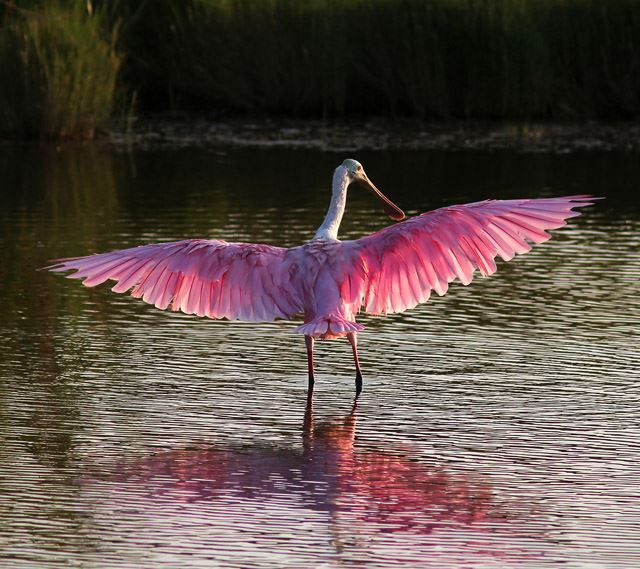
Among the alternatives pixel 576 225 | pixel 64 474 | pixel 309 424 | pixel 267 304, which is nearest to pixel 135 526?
pixel 64 474

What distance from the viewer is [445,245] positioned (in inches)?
357

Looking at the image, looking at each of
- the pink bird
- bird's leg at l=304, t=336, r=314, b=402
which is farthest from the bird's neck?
bird's leg at l=304, t=336, r=314, b=402

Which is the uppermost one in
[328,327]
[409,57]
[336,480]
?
[409,57]

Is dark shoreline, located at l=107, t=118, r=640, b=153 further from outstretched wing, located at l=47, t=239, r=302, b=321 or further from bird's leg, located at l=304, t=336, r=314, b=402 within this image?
bird's leg, located at l=304, t=336, r=314, b=402

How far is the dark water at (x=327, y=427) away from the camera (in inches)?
260

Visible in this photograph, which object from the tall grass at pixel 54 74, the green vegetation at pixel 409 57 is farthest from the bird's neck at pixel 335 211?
the green vegetation at pixel 409 57

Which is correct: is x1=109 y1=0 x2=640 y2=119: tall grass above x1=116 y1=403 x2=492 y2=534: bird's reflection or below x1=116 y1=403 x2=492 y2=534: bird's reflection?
above

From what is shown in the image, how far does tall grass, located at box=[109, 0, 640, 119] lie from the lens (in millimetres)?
24000

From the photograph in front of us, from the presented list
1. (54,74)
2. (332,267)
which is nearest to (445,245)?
(332,267)

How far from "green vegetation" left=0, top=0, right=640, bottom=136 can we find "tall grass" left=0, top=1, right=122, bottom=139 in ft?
3.17

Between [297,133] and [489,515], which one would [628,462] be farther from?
[297,133]

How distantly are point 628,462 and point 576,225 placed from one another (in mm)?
8065

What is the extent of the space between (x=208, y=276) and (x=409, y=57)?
15151 mm

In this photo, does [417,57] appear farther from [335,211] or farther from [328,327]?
[328,327]
